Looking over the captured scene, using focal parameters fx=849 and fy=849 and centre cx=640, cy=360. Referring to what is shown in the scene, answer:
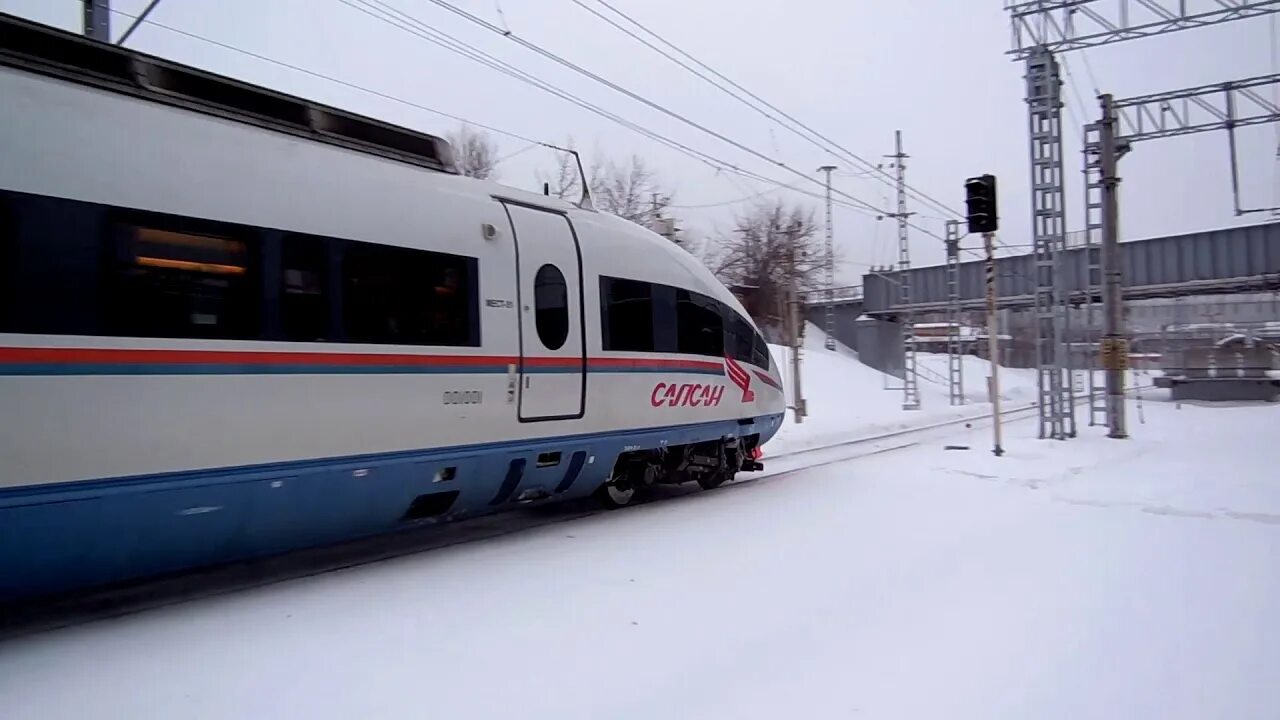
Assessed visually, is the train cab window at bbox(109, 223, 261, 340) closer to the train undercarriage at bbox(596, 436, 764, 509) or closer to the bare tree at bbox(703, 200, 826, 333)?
the train undercarriage at bbox(596, 436, 764, 509)

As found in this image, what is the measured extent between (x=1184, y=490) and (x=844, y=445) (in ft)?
26.2

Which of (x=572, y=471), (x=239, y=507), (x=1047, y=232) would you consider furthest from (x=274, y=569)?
(x=1047, y=232)

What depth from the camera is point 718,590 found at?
6.43 m

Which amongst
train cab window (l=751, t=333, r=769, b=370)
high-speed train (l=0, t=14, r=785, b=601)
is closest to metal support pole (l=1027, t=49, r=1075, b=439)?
train cab window (l=751, t=333, r=769, b=370)

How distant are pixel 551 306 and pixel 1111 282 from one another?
48.2 feet

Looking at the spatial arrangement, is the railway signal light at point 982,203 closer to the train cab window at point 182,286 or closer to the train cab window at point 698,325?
the train cab window at point 698,325

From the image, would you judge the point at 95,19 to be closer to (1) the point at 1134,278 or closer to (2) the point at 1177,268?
(2) the point at 1177,268

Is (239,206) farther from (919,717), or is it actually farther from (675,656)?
(919,717)

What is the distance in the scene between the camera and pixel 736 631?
5.49m

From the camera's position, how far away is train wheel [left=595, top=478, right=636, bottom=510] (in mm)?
9969

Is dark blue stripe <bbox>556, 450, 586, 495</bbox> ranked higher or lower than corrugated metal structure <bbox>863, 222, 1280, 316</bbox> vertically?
lower

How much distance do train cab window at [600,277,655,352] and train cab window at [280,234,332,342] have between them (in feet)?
10.9

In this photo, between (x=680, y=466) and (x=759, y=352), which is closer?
(x=680, y=466)

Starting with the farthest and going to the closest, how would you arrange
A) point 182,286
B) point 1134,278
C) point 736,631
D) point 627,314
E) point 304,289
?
point 1134,278, point 627,314, point 304,289, point 182,286, point 736,631
